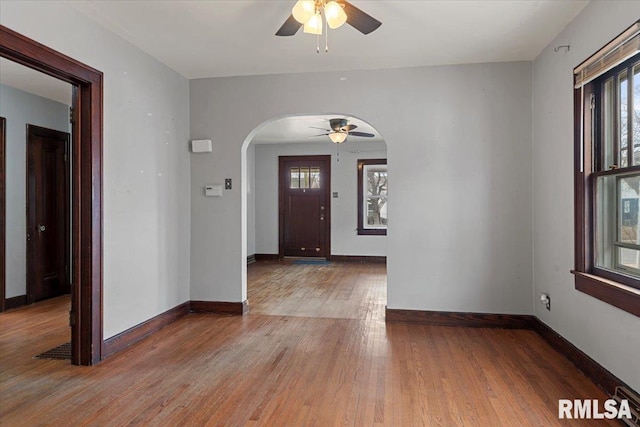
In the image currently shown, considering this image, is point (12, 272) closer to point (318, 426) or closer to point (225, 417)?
point (225, 417)

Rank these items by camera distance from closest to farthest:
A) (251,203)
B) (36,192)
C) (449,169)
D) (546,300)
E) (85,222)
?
(85,222), (546,300), (449,169), (36,192), (251,203)

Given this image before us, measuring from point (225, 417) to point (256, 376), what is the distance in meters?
0.52

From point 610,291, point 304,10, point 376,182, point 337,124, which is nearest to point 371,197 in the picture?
point 376,182

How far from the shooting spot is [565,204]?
299 cm

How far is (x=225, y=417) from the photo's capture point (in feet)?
6.97

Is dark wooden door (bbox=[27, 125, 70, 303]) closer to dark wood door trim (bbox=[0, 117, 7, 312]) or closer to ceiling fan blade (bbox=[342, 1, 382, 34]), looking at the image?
dark wood door trim (bbox=[0, 117, 7, 312])

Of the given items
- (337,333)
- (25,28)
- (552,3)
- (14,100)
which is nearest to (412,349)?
(337,333)

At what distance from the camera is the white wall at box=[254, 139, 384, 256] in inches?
316

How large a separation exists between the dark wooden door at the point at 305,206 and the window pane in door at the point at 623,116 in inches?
235

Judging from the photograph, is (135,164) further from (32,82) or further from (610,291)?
(610,291)

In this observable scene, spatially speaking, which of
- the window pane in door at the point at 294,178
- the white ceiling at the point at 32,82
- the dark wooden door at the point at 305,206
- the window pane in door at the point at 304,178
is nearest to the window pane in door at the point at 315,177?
the dark wooden door at the point at 305,206

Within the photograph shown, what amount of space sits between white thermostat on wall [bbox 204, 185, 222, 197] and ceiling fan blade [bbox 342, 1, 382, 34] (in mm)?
2300

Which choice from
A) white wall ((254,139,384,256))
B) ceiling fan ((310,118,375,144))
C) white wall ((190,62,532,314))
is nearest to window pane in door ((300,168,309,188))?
white wall ((254,139,384,256))

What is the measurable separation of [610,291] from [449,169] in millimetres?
1778
